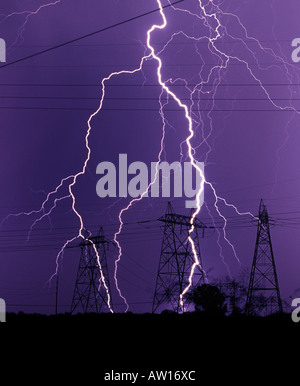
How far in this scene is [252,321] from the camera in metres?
14.8

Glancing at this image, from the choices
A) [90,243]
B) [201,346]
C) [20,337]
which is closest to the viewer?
[201,346]

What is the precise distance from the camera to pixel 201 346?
12.1 meters

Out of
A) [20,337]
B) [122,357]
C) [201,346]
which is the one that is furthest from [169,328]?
[20,337]
